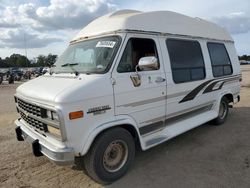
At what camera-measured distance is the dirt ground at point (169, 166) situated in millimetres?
4066

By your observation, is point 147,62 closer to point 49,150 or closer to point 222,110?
point 49,150

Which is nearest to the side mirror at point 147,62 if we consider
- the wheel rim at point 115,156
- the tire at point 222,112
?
the wheel rim at point 115,156

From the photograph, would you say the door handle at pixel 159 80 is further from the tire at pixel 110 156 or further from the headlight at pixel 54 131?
the headlight at pixel 54 131

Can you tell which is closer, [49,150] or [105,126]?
[49,150]

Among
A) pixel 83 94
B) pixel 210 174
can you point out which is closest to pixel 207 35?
pixel 210 174

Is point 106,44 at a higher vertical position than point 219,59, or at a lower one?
higher

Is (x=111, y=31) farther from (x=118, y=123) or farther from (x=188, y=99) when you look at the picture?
(x=188, y=99)

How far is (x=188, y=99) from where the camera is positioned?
5582mm

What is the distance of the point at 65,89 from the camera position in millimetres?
3574

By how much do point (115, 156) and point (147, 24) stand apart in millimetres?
2412

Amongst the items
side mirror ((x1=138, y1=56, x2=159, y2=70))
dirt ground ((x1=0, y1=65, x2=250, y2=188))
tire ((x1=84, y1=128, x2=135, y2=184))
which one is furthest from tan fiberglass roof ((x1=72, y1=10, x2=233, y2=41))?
dirt ground ((x1=0, y1=65, x2=250, y2=188))

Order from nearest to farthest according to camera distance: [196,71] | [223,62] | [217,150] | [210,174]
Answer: [210,174], [217,150], [196,71], [223,62]

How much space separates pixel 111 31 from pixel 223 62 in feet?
13.1

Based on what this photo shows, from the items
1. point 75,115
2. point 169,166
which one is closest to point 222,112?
point 169,166
